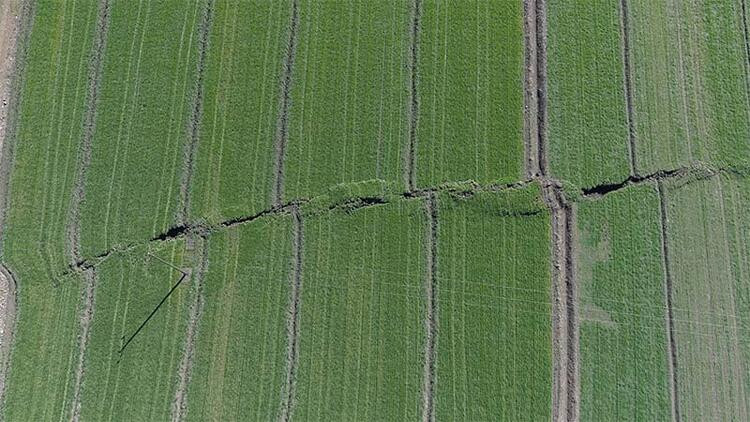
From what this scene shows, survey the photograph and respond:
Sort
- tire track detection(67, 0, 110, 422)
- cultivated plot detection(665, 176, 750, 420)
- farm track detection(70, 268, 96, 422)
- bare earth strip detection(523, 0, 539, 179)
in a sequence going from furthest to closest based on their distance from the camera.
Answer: bare earth strip detection(523, 0, 539, 179) → tire track detection(67, 0, 110, 422) → farm track detection(70, 268, 96, 422) → cultivated plot detection(665, 176, 750, 420)

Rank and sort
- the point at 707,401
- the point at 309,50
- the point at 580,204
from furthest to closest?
the point at 309,50 < the point at 580,204 < the point at 707,401

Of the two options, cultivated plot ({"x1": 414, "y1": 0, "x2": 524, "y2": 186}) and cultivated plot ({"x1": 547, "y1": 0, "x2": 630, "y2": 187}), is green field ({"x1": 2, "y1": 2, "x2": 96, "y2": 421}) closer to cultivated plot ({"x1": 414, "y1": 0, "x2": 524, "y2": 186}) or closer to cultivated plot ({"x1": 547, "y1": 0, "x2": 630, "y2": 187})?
cultivated plot ({"x1": 414, "y1": 0, "x2": 524, "y2": 186})

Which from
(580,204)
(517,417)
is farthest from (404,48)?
(517,417)

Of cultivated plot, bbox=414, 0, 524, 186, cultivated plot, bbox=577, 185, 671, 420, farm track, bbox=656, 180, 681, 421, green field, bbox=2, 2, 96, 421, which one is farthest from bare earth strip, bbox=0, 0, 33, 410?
farm track, bbox=656, 180, 681, 421

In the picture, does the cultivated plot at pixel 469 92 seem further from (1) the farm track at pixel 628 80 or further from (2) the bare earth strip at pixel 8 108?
(2) the bare earth strip at pixel 8 108

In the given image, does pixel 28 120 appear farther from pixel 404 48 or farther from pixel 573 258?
pixel 573 258

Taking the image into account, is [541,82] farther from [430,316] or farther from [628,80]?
[430,316]
